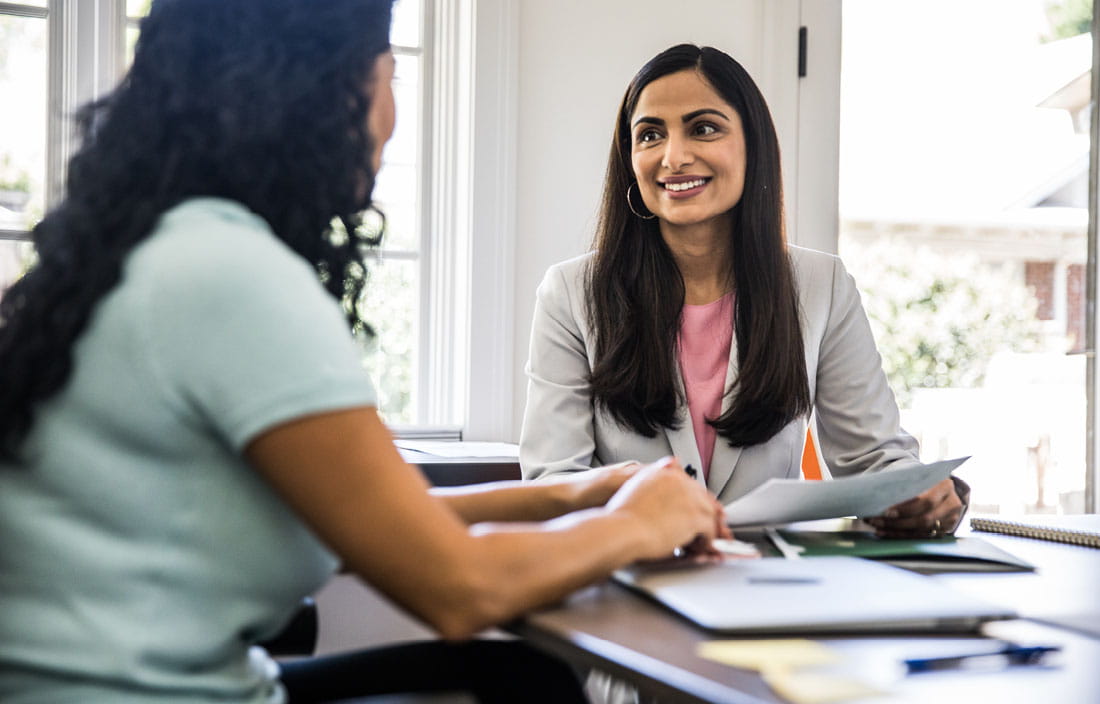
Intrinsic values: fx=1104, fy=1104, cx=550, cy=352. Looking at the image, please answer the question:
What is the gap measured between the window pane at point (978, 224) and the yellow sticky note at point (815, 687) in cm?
269

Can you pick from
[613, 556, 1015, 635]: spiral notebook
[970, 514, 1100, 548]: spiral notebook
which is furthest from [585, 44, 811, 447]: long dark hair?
[613, 556, 1015, 635]: spiral notebook

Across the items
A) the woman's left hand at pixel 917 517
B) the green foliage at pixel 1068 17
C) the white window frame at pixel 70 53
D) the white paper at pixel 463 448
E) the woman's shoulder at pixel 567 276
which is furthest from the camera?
the green foliage at pixel 1068 17

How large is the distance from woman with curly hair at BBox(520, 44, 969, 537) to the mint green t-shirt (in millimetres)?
910

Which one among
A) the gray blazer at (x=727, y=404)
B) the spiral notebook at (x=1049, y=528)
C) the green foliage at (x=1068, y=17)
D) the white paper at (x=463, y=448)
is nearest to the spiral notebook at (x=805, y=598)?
the spiral notebook at (x=1049, y=528)

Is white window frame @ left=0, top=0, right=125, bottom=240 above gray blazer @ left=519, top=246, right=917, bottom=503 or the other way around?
above

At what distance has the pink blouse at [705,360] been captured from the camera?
1747 millimetres

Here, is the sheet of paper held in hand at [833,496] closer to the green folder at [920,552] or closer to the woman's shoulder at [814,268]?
the green folder at [920,552]

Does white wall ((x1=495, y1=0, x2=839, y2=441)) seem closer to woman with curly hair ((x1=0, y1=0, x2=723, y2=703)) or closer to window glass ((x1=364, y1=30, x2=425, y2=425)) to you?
window glass ((x1=364, y1=30, x2=425, y2=425))

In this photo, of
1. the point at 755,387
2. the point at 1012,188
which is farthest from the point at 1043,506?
the point at 755,387

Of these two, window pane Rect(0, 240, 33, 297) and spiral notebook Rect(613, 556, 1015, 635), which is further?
window pane Rect(0, 240, 33, 297)

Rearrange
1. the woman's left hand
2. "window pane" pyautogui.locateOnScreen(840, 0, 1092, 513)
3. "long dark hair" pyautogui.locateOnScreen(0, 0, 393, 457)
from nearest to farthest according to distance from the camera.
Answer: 1. "long dark hair" pyautogui.locateOnScreen(0, 0, 393, 457)
2. the woman's left hand
3. "window pane" pyautogui.locateOnScreen(840, 0, 1092, 513)

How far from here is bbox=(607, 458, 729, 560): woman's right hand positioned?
0.91 metres

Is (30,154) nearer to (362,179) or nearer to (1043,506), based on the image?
(362,179)

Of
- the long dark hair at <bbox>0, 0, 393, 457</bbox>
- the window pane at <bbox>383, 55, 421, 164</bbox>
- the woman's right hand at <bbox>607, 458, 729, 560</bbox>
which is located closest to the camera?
the long dark hair at <bbox>0, 0, 393, 457</bbox>
